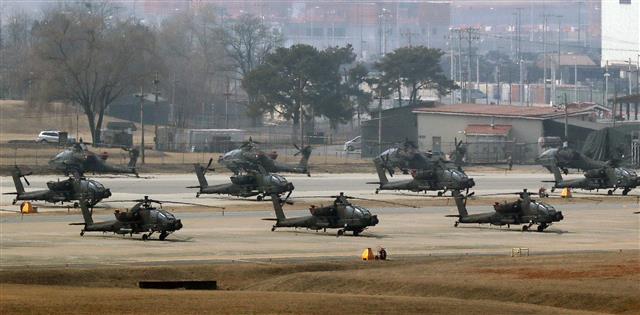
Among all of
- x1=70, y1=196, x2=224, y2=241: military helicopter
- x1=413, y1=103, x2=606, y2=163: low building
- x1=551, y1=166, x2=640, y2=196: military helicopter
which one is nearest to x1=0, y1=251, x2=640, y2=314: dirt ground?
x1=70, y1=196, x2=224, y2=241: military helicopter

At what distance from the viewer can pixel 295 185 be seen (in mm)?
102188

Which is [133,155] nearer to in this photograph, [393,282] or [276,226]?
[276,226]

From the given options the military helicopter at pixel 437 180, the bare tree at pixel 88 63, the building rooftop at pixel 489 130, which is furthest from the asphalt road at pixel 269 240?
the bare tree at pixel 88 63

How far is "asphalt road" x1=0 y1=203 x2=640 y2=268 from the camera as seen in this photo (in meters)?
60.4

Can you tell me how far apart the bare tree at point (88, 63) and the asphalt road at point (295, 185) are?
34341mm

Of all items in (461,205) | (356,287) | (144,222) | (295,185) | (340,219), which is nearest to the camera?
(356,287)

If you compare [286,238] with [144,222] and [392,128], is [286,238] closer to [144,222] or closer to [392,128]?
[144,222]

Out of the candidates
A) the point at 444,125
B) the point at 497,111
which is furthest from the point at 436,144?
the point at 497,111

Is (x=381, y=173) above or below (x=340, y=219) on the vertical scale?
above

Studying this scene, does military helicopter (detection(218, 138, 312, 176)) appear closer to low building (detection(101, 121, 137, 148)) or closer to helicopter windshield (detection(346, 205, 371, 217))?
helicopter windshield (detection(346, 205, 371, 217))

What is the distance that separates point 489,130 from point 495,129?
56 centimetres

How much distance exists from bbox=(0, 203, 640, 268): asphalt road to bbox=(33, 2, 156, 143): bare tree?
67450mm

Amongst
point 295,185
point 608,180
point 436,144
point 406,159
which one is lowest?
point 295,185

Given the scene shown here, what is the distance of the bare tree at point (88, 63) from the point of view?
476 feet
